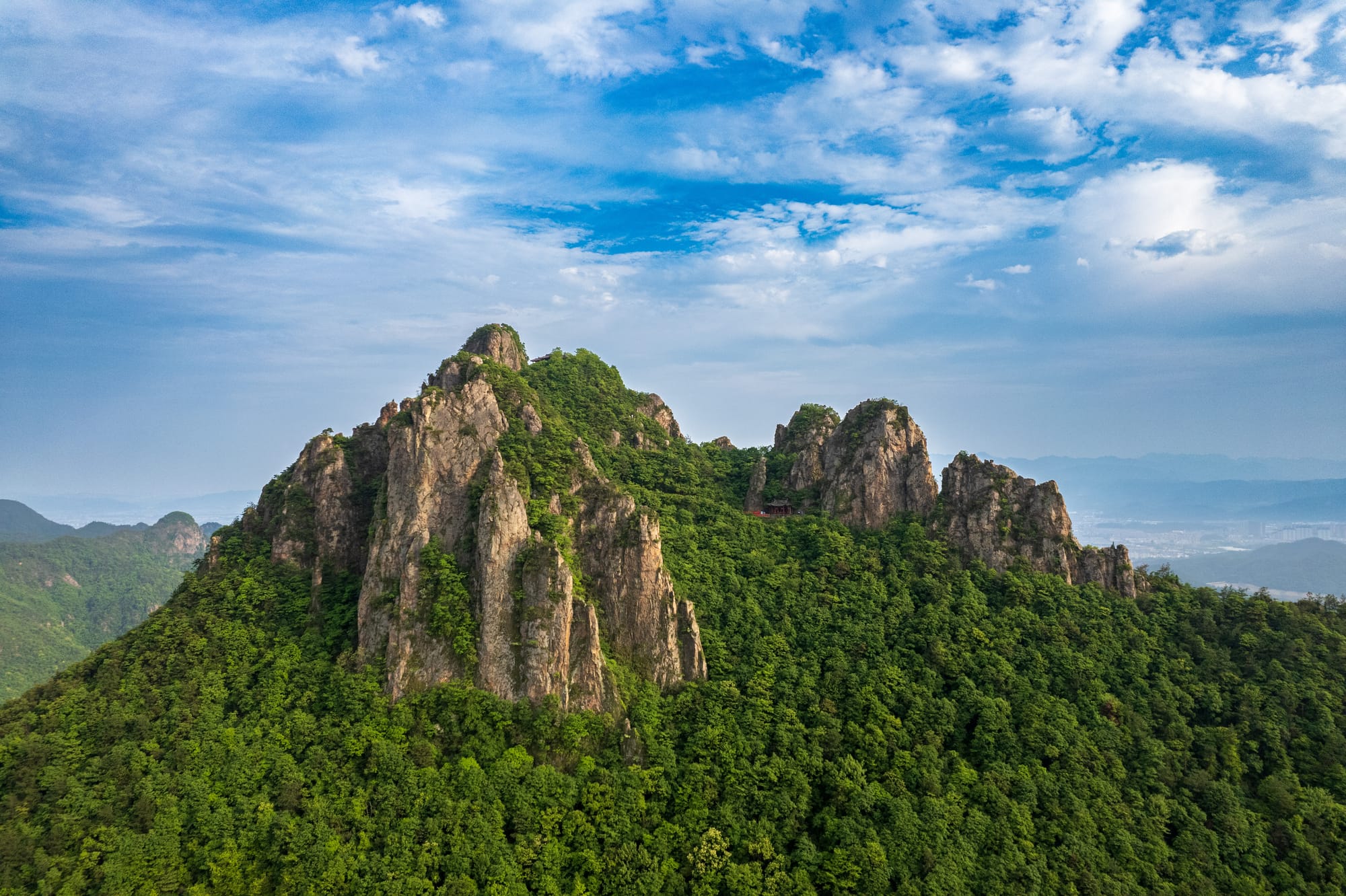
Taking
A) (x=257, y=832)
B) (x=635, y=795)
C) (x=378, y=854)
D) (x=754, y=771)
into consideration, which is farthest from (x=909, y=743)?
(x=257, y=832)

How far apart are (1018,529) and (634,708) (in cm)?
4630

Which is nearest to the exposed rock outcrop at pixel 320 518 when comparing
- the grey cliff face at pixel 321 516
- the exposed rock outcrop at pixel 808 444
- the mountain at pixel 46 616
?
the grey cliff face at pixel 321 516

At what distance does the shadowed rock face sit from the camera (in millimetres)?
54281

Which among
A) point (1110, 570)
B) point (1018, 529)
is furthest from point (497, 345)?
point (1110, 570)

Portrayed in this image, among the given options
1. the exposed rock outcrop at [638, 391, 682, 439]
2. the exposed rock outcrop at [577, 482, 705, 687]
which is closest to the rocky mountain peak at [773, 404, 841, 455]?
the exposed rock outcrop at [638, 391, 682, 439]

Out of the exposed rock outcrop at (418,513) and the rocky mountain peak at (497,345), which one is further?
the rocky mountain peak at (497,345)

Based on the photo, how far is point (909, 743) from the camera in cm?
5341

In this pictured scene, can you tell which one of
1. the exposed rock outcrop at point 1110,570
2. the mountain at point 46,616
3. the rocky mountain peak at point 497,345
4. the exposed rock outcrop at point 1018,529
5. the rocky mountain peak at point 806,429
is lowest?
the mountain at point 46,616

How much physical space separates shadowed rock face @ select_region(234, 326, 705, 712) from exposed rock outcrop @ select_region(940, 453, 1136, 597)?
3359 centimetres

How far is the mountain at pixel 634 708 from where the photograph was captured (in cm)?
4475

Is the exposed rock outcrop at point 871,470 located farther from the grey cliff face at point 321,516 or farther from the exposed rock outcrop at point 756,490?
the grey cliff face at point 321,516

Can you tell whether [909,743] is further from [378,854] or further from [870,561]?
[378,854]

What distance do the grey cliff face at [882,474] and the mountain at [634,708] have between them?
3.36 meters

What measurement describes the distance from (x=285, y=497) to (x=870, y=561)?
6170cm
